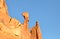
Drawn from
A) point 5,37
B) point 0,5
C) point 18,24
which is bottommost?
point 5,37

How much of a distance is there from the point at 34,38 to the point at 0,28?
20.0 meters

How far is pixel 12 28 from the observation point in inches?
2633

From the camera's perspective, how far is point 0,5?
68.3 meters

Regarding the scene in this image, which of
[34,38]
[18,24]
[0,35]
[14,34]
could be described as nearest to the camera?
[0,35]

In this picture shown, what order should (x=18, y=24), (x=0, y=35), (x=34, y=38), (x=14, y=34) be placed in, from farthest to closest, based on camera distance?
(x=34, y=38)
(x=18, y=24)
(x=14, y=34)
(x=0, y=35)

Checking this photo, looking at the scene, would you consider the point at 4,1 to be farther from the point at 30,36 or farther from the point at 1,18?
the point at 30,36

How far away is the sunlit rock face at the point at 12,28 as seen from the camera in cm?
6282

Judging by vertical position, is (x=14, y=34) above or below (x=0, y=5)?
below

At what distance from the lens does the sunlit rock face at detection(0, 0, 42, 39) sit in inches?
2473

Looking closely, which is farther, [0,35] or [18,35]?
[18,35]

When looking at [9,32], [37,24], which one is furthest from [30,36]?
[9,32]

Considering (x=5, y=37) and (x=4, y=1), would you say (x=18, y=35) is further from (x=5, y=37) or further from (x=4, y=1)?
(x=4, y=1)

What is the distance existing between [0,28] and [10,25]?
7.01 meters

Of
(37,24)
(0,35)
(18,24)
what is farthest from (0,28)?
→ (37,24)
